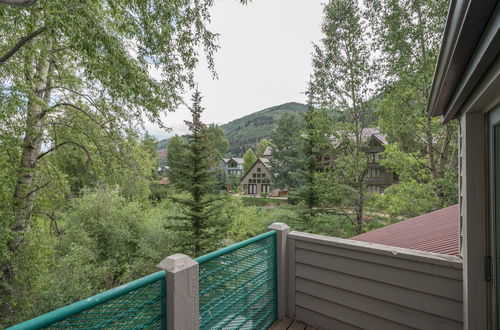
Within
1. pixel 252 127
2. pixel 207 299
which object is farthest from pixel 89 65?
pixel 252 127

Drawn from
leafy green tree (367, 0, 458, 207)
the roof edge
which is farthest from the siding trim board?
leafy green tree (367, 0, 458, 207)

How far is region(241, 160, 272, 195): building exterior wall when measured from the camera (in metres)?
34.0

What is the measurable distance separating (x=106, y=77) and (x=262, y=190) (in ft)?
101

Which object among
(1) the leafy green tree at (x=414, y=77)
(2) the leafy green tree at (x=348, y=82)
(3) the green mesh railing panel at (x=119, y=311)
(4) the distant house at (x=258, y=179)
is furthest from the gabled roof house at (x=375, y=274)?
(4) the distant house at (x=258, y=179)

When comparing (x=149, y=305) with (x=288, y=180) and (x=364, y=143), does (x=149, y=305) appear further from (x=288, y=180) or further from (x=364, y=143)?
(x=288, y=180)

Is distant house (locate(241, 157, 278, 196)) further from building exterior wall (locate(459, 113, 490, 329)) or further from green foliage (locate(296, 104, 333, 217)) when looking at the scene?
building exterior wall (locate(459, 113, 490, 329))

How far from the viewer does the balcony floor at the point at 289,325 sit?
228cm

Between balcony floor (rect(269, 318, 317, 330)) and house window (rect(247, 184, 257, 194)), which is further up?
balcony floor (rect(269, 318, 317, 330))

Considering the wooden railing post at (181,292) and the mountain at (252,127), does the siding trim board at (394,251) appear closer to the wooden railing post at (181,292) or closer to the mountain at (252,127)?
the wooden railing post at (181,292)

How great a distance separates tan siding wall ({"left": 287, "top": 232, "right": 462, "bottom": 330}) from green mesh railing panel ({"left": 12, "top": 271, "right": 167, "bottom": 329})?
1.45m

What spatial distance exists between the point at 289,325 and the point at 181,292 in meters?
1.47

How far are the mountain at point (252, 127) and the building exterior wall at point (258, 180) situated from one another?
150 ft

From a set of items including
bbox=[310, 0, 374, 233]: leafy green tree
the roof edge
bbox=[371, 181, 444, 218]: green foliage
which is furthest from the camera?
bbox=[310, 0, 374, 233]: leafy green tree

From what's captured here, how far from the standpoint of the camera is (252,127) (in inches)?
4353
